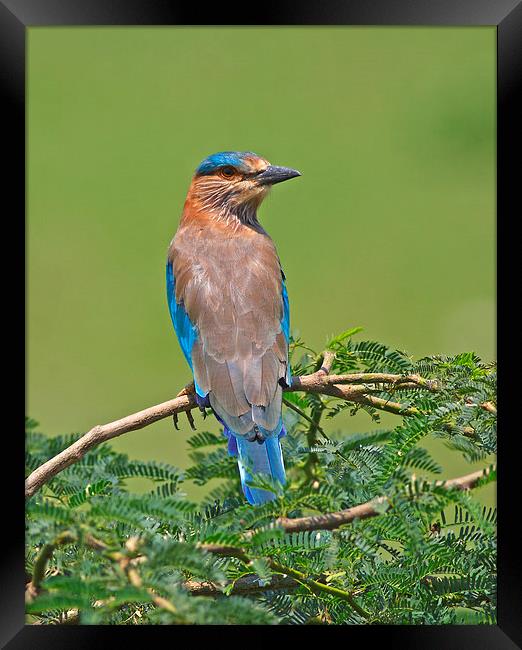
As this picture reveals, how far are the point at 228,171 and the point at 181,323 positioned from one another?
970 mm

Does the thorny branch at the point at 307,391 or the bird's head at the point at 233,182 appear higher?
the bird's head at the point at 233,182

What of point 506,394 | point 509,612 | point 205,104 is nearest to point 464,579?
point 509,612

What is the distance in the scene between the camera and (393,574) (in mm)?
2664

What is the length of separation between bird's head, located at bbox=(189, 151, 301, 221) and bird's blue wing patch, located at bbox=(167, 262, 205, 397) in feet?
1.66

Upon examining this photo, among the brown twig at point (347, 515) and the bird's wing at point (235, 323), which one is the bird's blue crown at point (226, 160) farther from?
the brown twig at point (347, 515)

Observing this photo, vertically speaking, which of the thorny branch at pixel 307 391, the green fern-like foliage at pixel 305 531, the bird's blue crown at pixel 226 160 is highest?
the bird's blue crown at pixel 226 160

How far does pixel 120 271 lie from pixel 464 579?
411cm

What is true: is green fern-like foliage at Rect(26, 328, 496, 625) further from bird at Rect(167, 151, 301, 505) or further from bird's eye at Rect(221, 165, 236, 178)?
bird's eye at Rect(221, 165, 236, 178)

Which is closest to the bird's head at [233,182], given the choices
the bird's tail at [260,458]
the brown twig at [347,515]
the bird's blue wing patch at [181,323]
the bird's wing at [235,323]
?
the bird's wing at [235,323]

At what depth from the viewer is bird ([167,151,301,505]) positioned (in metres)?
3.37

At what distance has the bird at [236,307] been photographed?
3.37 metres

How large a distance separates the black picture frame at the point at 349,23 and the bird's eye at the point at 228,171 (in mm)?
1821

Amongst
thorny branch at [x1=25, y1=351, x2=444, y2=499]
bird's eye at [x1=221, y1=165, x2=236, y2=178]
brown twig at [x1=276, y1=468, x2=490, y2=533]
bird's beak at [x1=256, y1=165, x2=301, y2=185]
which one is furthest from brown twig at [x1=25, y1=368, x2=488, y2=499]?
bird's eye at [x1=221, y1=165, x2=236, y2=178]

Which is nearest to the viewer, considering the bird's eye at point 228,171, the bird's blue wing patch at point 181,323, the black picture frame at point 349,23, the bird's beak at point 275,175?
the black picture frame at point 349,23
